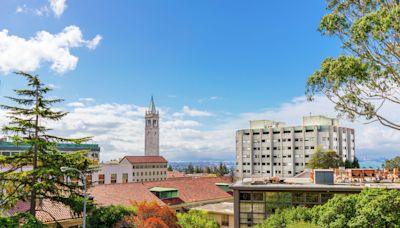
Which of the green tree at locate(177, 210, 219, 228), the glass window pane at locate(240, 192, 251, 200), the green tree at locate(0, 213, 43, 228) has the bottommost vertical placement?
the green tree at locate(177, 210, 219, 228)

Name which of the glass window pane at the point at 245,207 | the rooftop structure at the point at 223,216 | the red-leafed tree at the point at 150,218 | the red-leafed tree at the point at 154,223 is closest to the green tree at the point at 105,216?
the red-leafed tree at the point at 150,218

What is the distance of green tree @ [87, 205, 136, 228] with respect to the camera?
27.5 metres

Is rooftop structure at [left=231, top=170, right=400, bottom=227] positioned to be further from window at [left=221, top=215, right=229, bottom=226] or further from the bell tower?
the bell tower

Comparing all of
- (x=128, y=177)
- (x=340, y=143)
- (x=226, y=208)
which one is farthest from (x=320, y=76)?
(x=340, y=143)

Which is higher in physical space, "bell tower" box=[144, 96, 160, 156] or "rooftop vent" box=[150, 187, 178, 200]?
"bell tower" box=[144, 96, 160, 156]

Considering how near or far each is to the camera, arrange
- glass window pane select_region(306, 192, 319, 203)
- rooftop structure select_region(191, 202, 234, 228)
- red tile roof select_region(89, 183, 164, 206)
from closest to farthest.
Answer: glass window pane select_region(306, 192, 319, 203), rooftop structure select_region(191, 202, 234, 228), red tile roof select_region(89, 183, 164, 206)

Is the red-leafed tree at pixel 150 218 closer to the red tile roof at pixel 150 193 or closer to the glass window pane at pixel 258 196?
the glass window pane at pixel 258 196

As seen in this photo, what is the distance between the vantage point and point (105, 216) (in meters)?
28.0

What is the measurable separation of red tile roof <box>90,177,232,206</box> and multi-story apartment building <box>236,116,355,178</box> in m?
53.4

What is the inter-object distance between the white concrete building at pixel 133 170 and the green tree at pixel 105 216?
52.8 m

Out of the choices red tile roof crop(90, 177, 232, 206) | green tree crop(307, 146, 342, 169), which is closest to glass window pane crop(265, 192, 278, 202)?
red tile roof crop(90, 177, 232, 206)

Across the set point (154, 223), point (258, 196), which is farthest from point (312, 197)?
point (154, 223)

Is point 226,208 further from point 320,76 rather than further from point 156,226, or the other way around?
point 320,76

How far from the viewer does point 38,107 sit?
945 inches
